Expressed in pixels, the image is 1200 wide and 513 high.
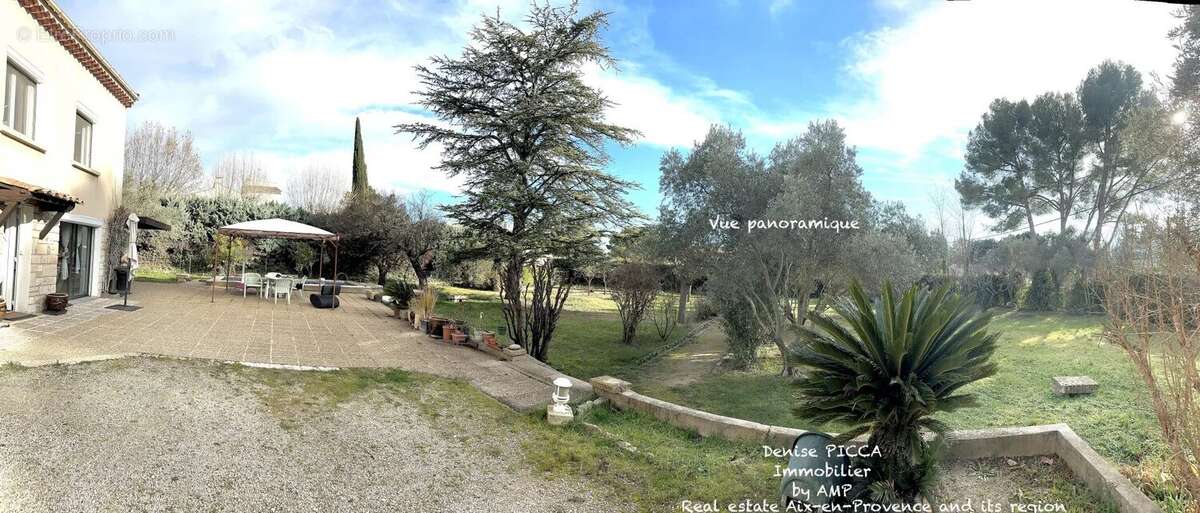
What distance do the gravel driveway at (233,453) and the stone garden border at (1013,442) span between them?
1.74 metres

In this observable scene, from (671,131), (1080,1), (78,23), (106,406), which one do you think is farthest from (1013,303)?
(78,23)

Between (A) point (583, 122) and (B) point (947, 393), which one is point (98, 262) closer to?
(A) point (583, 122)

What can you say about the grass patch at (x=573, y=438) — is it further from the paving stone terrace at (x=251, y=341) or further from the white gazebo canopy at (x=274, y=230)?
the white gazebo canopy at (x=274, y=230)

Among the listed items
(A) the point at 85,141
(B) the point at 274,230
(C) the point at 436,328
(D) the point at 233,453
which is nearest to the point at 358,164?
(B) the point at 274,230

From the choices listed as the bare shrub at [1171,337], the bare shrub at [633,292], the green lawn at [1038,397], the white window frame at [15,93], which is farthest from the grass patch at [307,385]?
the bare shrub at [633,292]

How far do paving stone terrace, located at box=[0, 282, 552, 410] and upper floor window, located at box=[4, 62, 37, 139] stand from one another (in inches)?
127

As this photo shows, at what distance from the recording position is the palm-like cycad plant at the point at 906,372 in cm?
343

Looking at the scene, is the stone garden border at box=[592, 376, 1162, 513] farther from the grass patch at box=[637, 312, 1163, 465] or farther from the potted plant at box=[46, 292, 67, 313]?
the potted plant at box=[46, 292, 67, 313]

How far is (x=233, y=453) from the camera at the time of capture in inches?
161

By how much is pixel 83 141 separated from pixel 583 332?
11.8 m

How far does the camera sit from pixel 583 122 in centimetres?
1257

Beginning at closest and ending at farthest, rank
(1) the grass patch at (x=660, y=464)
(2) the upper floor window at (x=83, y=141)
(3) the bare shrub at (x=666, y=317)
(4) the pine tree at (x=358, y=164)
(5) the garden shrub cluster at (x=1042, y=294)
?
(1) the grass patch at (x=660, y=464), (2) the upper floor window at (x=83, y=141), (3) the bare shrub at (x=666, y=317), (5) the garden shrub cluster at (x=1042, y=294), (4) the pine tree at (x=358, y=164)

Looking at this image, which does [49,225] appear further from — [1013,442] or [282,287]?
[1013,442]

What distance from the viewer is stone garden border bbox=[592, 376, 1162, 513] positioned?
3.62 m
